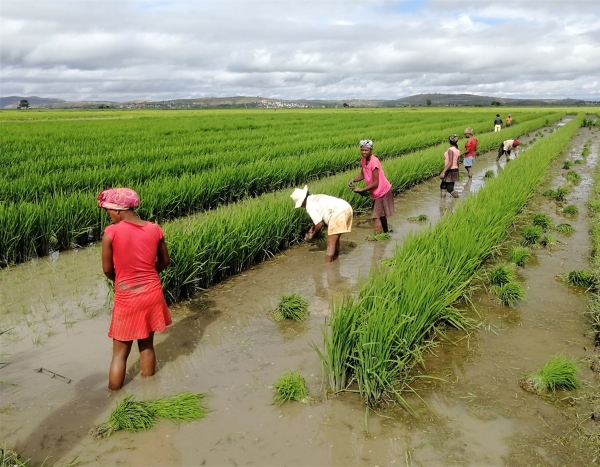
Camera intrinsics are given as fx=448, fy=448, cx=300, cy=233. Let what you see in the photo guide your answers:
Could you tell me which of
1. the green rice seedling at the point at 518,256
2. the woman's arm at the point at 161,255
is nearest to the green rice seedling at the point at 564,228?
the green rice seedling at the point at 518,256

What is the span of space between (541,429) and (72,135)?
61.6 ft

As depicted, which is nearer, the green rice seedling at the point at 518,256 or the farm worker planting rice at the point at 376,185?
the green rice seedling at the point at 518,256

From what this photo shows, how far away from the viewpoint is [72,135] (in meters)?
17.5

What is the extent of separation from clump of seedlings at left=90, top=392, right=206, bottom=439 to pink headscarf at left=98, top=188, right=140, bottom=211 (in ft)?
3.61

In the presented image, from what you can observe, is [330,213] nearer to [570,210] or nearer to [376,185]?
[376,185]

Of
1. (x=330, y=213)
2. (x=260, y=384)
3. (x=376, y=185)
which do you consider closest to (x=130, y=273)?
(x=260, y=384)

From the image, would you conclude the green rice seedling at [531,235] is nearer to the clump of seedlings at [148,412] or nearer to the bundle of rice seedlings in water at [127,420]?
the clump of seedlings at [148,412]

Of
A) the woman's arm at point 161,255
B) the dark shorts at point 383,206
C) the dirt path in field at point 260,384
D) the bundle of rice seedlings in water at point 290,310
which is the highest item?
the woman's arm at point 161,255

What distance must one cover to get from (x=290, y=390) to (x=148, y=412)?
2.71 feet

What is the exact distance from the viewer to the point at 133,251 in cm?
272

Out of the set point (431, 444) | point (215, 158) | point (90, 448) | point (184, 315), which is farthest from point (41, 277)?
point (215, 158)

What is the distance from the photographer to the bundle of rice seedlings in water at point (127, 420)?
2439 millimetres

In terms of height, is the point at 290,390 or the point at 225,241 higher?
the point at 225,241

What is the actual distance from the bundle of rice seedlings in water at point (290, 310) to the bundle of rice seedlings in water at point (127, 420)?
4.94 feet
